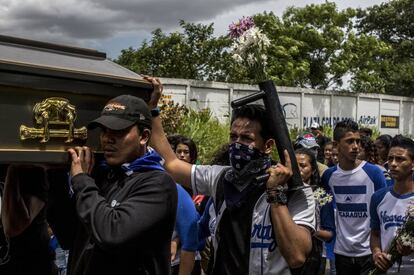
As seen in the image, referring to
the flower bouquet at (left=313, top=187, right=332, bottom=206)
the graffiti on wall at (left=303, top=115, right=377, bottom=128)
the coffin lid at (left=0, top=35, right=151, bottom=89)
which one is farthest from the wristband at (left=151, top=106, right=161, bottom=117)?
the graffiti on wall at (left=303, top=115, right=377, bottom=128)

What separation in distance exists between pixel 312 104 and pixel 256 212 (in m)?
16.0

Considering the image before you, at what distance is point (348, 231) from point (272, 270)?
2682mm

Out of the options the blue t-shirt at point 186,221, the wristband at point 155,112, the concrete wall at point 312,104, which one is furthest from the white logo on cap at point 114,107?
the concrete wall at point 312,104

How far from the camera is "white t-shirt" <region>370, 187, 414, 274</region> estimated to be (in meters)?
4.24

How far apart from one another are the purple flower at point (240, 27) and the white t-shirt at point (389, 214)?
87.3 inches

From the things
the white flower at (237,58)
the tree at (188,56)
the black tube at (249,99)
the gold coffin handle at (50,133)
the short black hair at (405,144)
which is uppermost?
the tree at (188,56)

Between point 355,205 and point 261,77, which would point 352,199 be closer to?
point 355,205

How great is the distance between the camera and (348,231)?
505cm

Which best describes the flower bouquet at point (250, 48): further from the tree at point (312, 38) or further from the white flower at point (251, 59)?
the tree at point (312, 38)

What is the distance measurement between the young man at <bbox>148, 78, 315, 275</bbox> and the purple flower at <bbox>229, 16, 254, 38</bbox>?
35 cm

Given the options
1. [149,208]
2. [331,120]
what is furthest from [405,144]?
[331,120]

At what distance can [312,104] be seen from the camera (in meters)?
18.2

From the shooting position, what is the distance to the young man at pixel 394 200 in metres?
4.27

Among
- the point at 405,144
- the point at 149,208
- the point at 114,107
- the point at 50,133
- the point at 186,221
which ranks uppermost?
the point at 114,107
